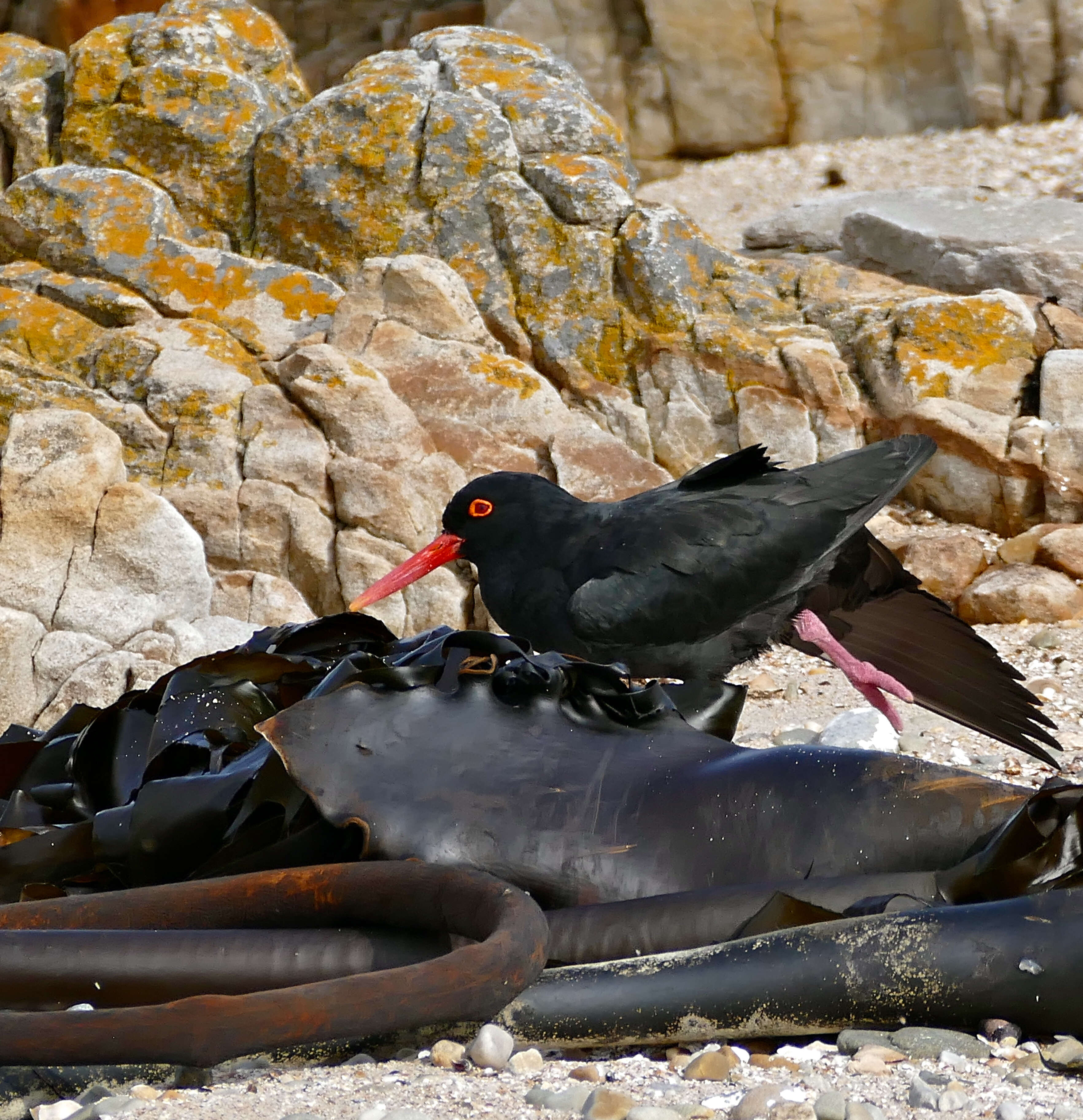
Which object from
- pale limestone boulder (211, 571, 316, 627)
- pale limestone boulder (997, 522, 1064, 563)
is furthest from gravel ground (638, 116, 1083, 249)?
pale limestone boulder (211, 571, 316, 627)

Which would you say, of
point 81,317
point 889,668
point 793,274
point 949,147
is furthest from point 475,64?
point 949,147

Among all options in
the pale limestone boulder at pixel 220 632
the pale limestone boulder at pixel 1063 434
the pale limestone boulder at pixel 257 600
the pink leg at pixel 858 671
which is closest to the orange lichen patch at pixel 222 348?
the pale limestone boulder at pixel 257 600

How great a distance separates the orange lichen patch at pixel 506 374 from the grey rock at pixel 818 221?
346 centimetres

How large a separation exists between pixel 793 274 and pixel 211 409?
3.91m

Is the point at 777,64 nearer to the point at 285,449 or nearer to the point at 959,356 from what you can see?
the point at 959,356

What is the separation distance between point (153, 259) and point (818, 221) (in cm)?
569

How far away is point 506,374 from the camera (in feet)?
22.8

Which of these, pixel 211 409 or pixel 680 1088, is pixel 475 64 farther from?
pixel 680 1088

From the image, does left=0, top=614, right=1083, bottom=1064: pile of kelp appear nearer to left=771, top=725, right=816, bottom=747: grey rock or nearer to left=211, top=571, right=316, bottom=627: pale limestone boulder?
left=771, top=725, right=816, bottom=747: grey rock

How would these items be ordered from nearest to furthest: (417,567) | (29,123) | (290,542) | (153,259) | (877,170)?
(417,567), (290,542), (153,259), (29,123), (877,170)

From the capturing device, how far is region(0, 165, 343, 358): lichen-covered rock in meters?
7.17

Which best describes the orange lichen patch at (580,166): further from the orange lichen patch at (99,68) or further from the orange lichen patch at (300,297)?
the orange lichen patch at (99,68)

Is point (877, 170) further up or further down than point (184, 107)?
further down

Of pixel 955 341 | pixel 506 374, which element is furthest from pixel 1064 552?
pixel 506 374
